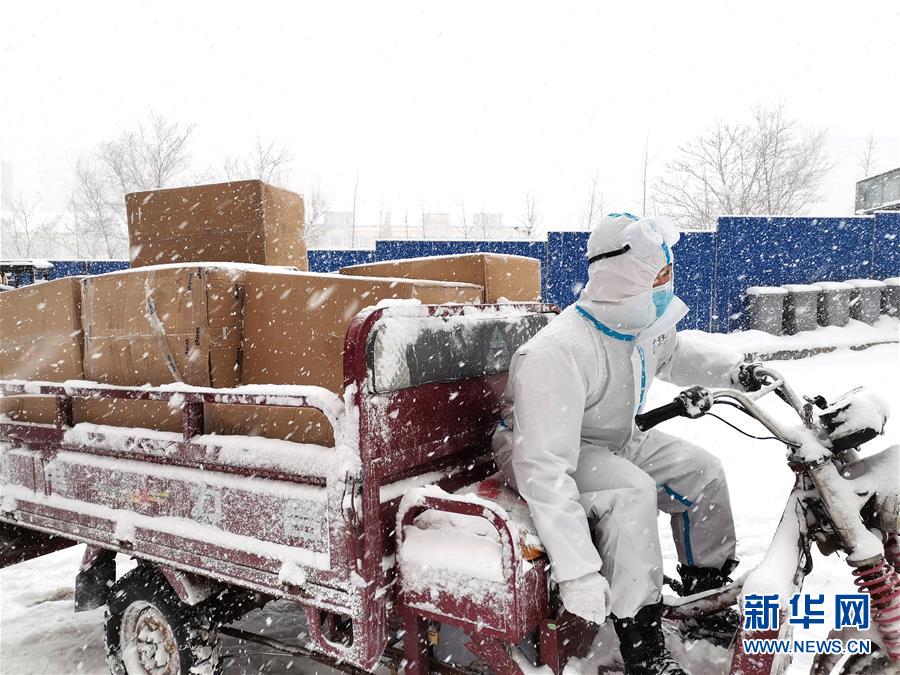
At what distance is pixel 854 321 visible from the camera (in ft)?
40.8

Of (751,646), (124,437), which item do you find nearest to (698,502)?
(751,646)

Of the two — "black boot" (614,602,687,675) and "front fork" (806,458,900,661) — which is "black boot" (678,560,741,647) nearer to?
"black boot" (614,602,687,675)

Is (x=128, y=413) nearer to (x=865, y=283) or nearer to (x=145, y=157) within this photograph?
(x=865, y=283)

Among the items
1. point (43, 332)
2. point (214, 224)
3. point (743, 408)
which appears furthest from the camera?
point (214, 224)

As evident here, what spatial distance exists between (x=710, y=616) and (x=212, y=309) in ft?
7.70

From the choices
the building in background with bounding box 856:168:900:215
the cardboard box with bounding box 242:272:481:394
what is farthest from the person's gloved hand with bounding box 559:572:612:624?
the building in background with bounding box 856:168:900:215

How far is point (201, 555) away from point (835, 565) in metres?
3.52

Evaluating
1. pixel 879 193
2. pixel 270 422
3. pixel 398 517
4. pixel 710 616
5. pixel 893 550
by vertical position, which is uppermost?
pixel 879 193

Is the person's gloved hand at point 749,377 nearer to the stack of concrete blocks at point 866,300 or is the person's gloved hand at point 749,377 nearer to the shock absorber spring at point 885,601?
the shock absorber spring at point 885,601

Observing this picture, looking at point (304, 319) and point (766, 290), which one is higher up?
point (304, 319)

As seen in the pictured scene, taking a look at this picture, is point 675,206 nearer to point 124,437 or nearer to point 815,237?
point 815,237

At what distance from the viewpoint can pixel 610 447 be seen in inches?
107

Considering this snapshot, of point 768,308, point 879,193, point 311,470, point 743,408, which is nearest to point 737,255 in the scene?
point 768,308

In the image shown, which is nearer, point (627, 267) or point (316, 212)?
point (627, 267)
